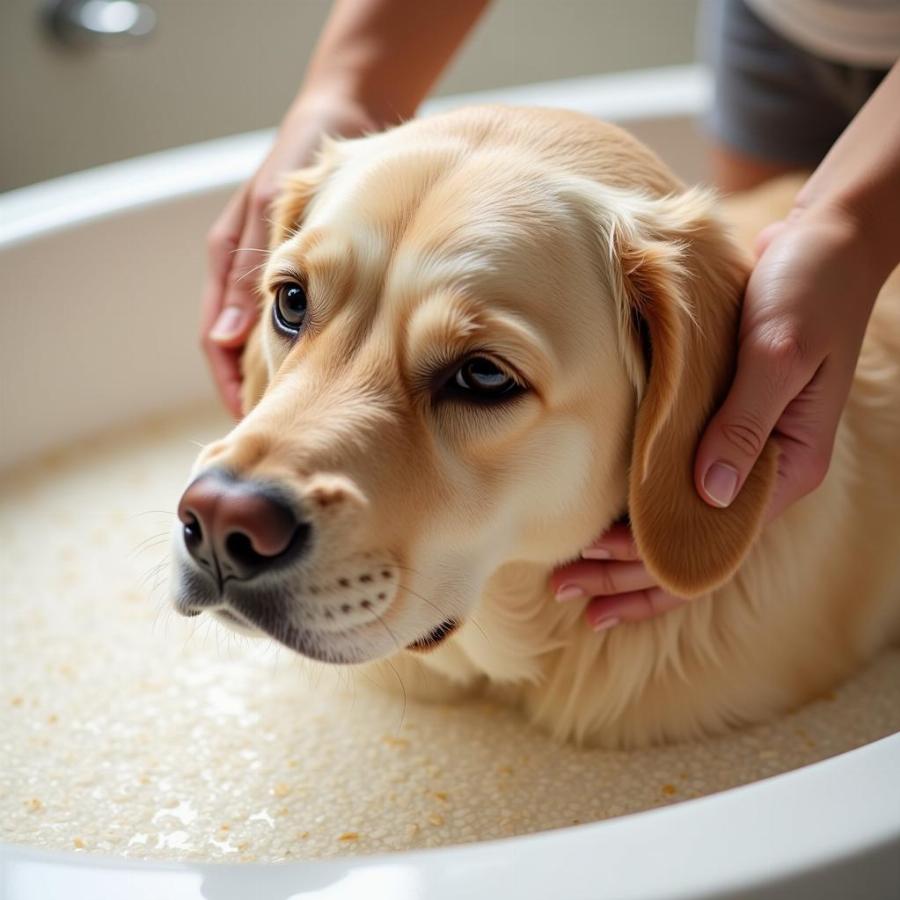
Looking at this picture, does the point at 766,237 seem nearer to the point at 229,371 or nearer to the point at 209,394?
the point at 229,371

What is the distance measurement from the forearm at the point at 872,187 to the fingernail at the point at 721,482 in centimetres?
31

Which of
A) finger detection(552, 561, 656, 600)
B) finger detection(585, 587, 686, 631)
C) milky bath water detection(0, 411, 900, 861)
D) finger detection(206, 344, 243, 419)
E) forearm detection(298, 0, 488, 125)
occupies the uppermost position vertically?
forearm detection(298, 0, 488, 125)

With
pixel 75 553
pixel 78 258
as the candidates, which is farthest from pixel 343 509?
pixel 78 258

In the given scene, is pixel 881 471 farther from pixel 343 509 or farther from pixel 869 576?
pixel 343 509

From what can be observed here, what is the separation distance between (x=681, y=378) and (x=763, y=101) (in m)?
1.07

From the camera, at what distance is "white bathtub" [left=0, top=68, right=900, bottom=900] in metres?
0.92

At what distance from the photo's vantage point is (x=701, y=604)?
4.52 ft

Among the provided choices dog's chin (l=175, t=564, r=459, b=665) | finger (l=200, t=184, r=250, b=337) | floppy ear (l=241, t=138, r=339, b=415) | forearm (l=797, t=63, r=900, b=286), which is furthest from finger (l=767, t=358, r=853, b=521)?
finger (l=200, t=184, r=250, b=337)

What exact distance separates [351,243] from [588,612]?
0.53 m

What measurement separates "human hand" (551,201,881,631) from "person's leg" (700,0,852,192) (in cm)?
74

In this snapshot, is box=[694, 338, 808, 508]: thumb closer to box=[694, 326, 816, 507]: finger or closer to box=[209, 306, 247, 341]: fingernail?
box=[694, 326, 816, 507]: finger

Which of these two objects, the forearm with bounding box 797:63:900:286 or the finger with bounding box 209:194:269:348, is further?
the finger with bounding box 209:194:269:348

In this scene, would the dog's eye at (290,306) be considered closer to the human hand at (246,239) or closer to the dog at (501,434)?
the dog at (501,434)

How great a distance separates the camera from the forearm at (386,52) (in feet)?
5.76
